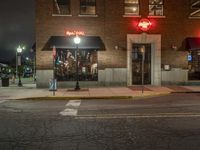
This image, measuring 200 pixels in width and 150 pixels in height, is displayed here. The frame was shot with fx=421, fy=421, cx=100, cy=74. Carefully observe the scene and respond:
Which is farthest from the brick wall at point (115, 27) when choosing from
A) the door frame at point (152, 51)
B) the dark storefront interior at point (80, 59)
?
the dark storefront interior at point (80, 59)

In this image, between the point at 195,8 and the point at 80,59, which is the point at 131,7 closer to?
the point at 195,8

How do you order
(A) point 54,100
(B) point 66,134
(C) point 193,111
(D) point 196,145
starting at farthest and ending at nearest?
(A) point 54,100
(C) point 193,111
(B) point 66,134
(D) point 196,145

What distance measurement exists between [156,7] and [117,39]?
382 cm

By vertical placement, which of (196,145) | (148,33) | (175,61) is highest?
(148,33)

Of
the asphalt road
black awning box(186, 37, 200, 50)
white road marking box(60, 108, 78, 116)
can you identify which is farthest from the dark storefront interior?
the asphalt road

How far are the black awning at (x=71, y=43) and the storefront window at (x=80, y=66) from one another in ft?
2.76

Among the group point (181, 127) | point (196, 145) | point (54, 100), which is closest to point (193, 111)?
point (181, 127)

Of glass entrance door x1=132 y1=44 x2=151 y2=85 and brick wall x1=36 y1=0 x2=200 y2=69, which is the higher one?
brick wall x1=36 y1=0 x2=200 y2=69

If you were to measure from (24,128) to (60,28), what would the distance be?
19.6 meters

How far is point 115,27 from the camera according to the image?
102ft

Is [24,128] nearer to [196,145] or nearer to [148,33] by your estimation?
[196,145]

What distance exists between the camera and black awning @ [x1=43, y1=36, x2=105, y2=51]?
98.5 feet

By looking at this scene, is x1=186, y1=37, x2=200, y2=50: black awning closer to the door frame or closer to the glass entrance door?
the door frame

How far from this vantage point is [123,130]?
11.1 metres
